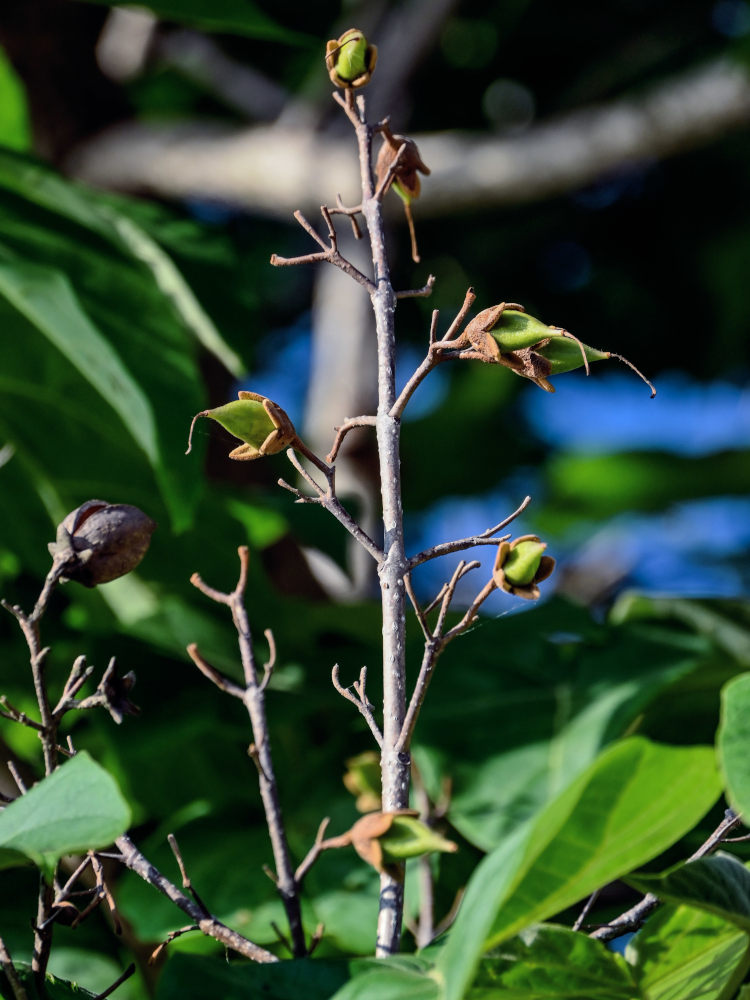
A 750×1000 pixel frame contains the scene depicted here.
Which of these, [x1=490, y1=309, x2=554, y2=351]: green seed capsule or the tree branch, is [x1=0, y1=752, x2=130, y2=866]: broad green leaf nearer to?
[x1=490, y1=309, x2=554, y2=351]: green seed capsule

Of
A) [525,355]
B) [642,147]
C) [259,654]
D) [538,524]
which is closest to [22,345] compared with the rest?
[259,654]

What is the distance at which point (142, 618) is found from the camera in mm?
613

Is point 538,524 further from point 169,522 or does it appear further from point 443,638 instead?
point 443,638

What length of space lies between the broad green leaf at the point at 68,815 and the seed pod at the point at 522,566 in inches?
3.9

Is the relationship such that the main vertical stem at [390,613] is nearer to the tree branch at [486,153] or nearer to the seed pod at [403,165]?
the seed pod at [403,165]

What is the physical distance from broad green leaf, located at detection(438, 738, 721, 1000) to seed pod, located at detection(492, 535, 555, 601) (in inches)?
Answer: 2.3

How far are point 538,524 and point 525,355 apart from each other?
1.36m

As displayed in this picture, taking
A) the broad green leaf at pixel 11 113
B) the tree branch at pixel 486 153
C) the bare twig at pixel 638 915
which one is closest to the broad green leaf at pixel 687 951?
the bare twig at pixel 638 915

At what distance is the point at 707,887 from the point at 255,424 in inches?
5.9

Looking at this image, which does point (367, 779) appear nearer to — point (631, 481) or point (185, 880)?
point (185, 880)

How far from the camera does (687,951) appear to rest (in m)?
0.24

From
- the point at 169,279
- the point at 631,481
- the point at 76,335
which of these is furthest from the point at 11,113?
the point at 631,481

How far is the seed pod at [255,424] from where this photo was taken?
266mm

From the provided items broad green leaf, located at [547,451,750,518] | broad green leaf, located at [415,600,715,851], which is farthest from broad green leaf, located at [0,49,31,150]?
broad green leaf, located at [547,451,750,518]
